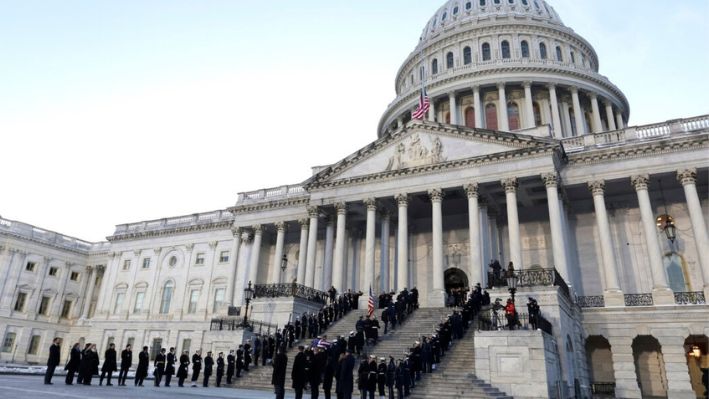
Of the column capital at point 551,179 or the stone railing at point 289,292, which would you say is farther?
the stone railing at point 289,292

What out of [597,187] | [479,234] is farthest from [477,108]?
[479,234]

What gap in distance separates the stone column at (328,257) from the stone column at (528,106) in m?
22.8

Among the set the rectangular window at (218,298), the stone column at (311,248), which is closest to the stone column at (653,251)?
the stone column at (311,248)

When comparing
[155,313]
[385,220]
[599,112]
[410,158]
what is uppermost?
[599,112]

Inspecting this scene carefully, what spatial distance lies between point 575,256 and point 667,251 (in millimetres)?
5474

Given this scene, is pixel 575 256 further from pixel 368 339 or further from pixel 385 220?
pixel 368 339

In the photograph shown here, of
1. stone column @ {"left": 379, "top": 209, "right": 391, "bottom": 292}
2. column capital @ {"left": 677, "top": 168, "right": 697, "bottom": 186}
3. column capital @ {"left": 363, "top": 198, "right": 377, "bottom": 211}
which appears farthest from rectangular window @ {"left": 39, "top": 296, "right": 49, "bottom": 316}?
column capital @ {"left": 677, "top": 168, "right": 697, "bottom": 186}

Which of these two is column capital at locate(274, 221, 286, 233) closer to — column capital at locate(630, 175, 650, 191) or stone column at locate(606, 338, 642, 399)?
stone column at locate(606, 338, 642, 399)

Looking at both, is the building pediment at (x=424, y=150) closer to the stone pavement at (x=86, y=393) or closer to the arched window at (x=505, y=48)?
the stone pavement at (x=86, y=393)

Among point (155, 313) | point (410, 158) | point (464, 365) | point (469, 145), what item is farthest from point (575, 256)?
point (155, 313)

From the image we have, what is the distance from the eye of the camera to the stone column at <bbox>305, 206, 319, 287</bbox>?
36.6 meters

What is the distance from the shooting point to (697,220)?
2791cm

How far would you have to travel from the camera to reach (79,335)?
57344 millimetres

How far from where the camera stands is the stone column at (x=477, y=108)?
4997 cm
